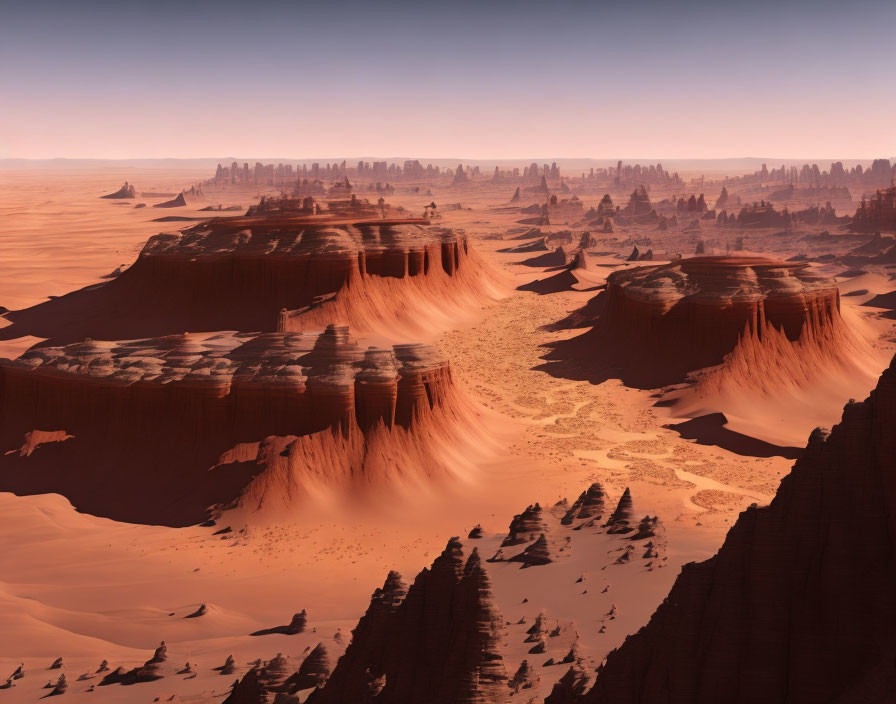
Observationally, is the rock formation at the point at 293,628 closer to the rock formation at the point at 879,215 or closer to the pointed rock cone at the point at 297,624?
the pointed rock cone at the point at 297,624

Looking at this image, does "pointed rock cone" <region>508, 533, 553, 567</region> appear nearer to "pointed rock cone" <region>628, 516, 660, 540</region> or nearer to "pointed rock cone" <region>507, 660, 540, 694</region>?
"pointed rock cone" <region>628, 516, 660, 540</region>

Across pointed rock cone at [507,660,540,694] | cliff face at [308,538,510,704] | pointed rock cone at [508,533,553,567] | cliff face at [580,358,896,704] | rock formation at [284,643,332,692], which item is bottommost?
pointed rock cone at [508,533,553,567]

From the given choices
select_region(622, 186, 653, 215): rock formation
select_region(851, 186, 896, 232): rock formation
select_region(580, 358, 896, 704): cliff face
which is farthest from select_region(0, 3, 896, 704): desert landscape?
select_region(622, 186, 653, 215): rock formation

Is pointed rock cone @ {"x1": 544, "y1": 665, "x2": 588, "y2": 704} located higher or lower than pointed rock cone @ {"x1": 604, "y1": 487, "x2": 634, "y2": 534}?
higher

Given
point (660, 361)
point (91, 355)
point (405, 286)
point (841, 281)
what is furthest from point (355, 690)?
point (841, 281)

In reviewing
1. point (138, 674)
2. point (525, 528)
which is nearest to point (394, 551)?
point (525, 528)
